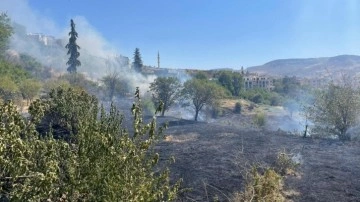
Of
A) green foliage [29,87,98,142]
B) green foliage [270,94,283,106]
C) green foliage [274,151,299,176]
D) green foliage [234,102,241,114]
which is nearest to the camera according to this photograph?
green foliage [274,151,299,176]

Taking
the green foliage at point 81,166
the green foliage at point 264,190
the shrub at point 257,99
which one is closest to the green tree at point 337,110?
the green foliage at point 264,190

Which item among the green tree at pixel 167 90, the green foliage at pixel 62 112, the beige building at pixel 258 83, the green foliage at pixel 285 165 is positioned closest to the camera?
the green foliage at pixel 285 165

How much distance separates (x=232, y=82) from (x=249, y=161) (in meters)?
69.3

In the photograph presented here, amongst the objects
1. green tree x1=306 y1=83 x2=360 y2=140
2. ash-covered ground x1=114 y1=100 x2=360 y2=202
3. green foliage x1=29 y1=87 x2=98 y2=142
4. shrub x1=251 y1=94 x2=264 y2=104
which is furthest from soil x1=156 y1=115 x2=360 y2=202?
shrub x1=251 y1=94 x2=264 y2=104

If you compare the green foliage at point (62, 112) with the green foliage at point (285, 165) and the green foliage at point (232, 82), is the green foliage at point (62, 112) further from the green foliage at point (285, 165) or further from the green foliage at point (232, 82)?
the green foliage at point (232, 82)

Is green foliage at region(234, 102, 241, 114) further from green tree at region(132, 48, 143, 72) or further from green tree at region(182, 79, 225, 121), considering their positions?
green tree at region(132, 48, 143, 72)

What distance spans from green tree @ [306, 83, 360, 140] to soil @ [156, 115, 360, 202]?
1665 mm

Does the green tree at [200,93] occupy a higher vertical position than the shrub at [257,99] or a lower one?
higher

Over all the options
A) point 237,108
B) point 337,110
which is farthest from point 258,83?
point 337,110

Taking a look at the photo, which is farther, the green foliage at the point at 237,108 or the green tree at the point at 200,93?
the green foliage at the point at 237,108

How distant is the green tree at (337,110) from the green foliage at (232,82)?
55.5m

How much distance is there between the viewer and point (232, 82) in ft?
292

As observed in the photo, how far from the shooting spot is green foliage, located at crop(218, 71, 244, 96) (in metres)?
87.3

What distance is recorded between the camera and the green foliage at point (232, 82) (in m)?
87.3
